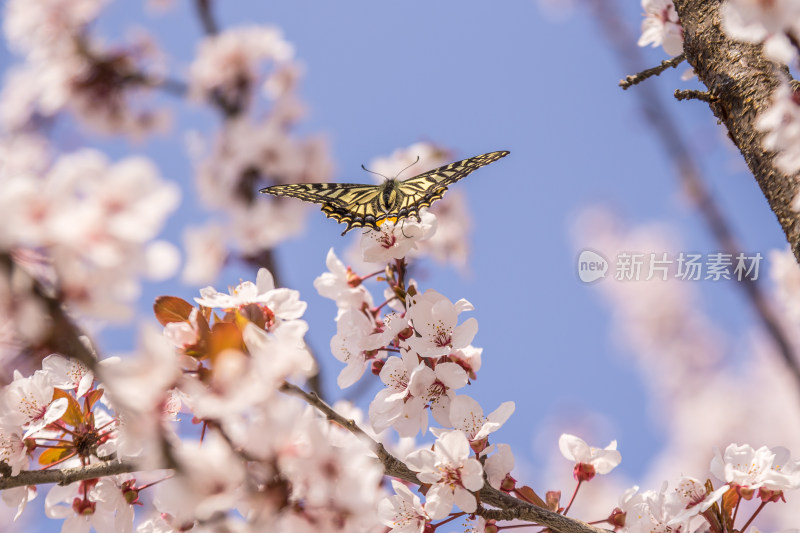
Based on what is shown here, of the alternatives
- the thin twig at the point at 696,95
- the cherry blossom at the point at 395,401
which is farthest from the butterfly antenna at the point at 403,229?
the thin twig at the point at 696,95

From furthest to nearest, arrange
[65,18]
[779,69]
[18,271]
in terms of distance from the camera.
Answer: [65,18] < [779,69] < [18,271]

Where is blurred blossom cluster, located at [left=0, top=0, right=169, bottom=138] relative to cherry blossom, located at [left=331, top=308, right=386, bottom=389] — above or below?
above

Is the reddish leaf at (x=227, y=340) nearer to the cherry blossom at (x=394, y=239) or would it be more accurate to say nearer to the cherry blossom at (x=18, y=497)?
the cherry blossom at (x=394, y=239)

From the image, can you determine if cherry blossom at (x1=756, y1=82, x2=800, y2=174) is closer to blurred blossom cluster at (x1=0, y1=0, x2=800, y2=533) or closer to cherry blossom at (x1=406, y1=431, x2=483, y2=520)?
blurred blossom cluster at (x1=0, y1=0, x2=800, y2=533)

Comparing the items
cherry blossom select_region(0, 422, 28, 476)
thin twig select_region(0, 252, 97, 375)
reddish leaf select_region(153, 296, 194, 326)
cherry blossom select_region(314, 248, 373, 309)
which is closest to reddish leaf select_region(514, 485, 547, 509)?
cherry blossom select_region(314, 248, 373, 309)

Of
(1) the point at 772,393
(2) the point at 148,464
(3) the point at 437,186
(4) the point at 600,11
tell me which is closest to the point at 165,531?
(2) the point at 148,464

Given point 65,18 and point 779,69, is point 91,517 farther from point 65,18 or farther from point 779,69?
point 65,18
